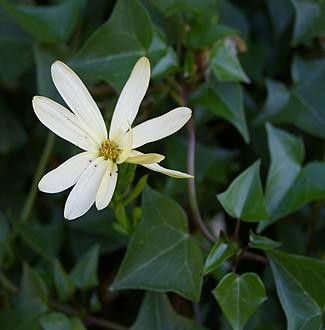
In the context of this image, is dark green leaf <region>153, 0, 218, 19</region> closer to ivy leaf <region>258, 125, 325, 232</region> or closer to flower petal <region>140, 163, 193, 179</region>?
ivy leaf <region>258, 125, 325, 232</region>

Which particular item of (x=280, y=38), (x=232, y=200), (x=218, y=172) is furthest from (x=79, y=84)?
(x=280, y=38)

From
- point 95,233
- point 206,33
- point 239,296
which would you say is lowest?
point 95,233

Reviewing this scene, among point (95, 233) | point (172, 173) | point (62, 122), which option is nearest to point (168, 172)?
point (172, 173)

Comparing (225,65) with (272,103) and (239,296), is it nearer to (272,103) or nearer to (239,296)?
(272,103)

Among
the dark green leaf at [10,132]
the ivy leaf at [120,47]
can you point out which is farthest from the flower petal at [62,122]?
the dark green leaf at [10,132]

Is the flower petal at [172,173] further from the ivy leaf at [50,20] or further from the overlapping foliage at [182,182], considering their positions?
the ivy leaf at [50,20]

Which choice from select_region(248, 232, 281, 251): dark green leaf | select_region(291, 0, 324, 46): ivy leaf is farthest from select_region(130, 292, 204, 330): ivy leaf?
select_region(291, 0, 324, 46): ivy leaf

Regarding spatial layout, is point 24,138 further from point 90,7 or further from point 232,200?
point 232,200
